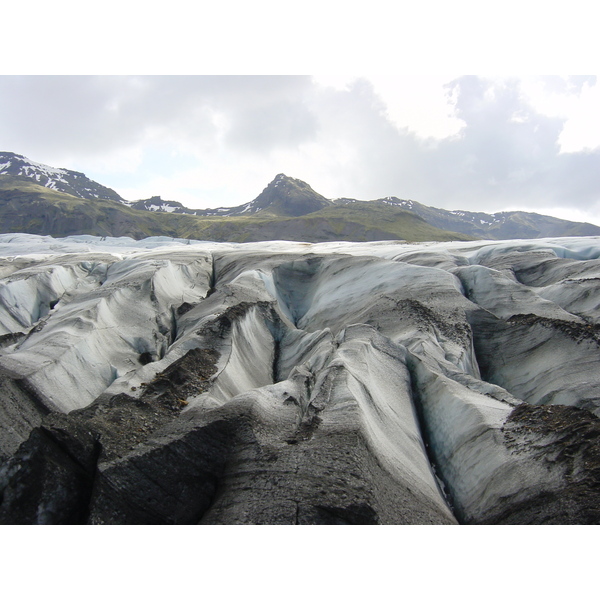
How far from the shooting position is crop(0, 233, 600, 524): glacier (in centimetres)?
774

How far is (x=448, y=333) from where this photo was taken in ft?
56.9

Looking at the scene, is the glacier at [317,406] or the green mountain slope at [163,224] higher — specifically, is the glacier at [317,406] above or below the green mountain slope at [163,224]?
below

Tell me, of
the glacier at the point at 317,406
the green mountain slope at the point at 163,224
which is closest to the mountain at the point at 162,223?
the green mountain slope at the point at 163,224

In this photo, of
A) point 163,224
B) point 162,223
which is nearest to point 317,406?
point 163,224

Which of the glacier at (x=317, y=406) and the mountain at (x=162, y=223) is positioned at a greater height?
the mountain at (x=162, y=223)

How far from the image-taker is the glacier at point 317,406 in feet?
25.4

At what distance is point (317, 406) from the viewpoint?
33.2 feet

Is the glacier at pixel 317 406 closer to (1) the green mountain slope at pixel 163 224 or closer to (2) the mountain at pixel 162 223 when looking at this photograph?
(2) the mountain at pixel 162 223

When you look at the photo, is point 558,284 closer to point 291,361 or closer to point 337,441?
point 291,361

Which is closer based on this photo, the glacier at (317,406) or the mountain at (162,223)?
the glacier at (317,406)

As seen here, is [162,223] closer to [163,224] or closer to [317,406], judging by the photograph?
[163,224]

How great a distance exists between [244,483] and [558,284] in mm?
22193

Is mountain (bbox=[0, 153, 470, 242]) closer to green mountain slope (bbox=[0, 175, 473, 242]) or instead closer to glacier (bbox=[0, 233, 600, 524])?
green mountain slope (bbox=[0, 175, 473, 242])

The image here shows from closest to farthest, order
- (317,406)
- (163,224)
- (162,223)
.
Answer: (317,406)
(163,224)
(162,223)
